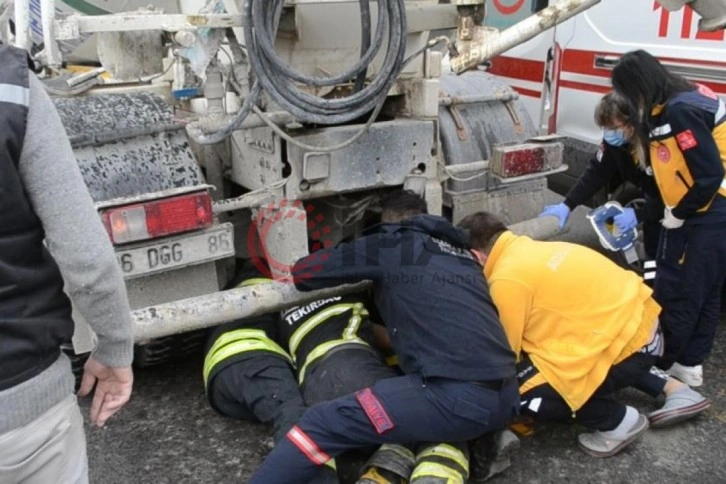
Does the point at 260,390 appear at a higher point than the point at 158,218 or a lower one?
lower

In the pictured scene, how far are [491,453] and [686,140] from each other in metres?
1.40

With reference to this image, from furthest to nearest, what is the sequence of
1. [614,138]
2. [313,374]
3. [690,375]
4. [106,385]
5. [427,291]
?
[614,138] → [690,375] → [313,374] → [427,291] → [106,385]

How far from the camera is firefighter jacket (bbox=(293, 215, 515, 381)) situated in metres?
2.45

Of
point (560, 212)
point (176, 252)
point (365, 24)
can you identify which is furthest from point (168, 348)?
point (560, 212)

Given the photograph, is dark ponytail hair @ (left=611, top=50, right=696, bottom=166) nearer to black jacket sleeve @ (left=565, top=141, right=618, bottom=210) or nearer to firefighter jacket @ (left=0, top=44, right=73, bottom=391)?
black jacket sleeve @ (left=565, top=141, right=618, bottom=210)

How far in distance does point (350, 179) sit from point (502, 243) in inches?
25.7

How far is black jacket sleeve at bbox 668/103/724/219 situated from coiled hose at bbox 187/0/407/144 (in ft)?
3.61

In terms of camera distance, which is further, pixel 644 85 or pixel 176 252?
pixel 644 85

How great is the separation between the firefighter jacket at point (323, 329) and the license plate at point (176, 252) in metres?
0.38

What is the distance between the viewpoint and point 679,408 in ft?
9.70

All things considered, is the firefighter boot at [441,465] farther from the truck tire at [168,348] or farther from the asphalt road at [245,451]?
the truck tire at [168,348]

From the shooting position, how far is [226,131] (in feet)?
9.13

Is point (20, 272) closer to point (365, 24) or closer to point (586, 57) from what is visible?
point (365, 24)

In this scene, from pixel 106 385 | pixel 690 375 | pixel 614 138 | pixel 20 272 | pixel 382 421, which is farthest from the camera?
pixel 614 138
